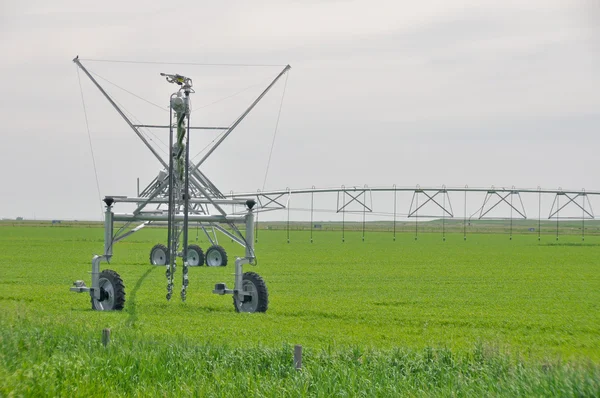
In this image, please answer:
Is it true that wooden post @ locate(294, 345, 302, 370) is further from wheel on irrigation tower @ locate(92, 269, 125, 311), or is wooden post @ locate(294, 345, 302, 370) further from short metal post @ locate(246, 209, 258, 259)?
wheel on irrigation tower @ locate(92, 269, 125, 311)

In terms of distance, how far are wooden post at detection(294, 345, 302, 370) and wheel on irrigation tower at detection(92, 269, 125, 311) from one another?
340 inches

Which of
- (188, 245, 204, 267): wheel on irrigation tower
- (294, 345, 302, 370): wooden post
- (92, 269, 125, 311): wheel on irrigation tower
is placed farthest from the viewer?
(188, 245, 204, 267): wheel on irrigation tower

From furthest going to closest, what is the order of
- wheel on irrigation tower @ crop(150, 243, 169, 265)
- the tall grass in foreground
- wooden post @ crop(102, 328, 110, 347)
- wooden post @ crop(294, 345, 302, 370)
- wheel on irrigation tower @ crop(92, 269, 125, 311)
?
wheel on irrigation tower @ crop(150, 243, 169, 265)
wheel on irrigation tower @ crop(92, 269, 125, 311)
wooden post @ crop(102, 328, 110, 347)
wooden post @ crop(294, 345, 302, 370)
the tall grass in foreground

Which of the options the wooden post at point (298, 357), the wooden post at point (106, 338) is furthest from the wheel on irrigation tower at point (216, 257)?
the wooden post at point (298, 357)

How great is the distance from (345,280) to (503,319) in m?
10.6

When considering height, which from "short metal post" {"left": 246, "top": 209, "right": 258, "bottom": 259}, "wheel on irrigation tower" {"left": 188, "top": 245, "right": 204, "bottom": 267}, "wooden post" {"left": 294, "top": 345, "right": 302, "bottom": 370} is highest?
"short metal post" {"left": 246, "top": 209, "right": 258, "bottom": 259}

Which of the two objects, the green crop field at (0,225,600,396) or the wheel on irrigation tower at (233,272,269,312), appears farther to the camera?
the wheel on irrigation tower at (233,272,269,312)

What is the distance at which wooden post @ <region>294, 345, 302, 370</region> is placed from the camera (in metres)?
11.2

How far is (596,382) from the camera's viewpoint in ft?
32.0

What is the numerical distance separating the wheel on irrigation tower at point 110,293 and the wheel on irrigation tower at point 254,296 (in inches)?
102

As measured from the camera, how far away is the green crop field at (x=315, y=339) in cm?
1092

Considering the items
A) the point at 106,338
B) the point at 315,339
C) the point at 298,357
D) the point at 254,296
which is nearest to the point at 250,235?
the point at 254,296

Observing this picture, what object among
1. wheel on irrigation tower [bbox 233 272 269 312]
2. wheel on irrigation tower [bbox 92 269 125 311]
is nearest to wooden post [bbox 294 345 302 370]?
wheel on irrigation tower [bbox 233 272 269 312]

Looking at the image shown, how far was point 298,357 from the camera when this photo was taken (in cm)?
1120
